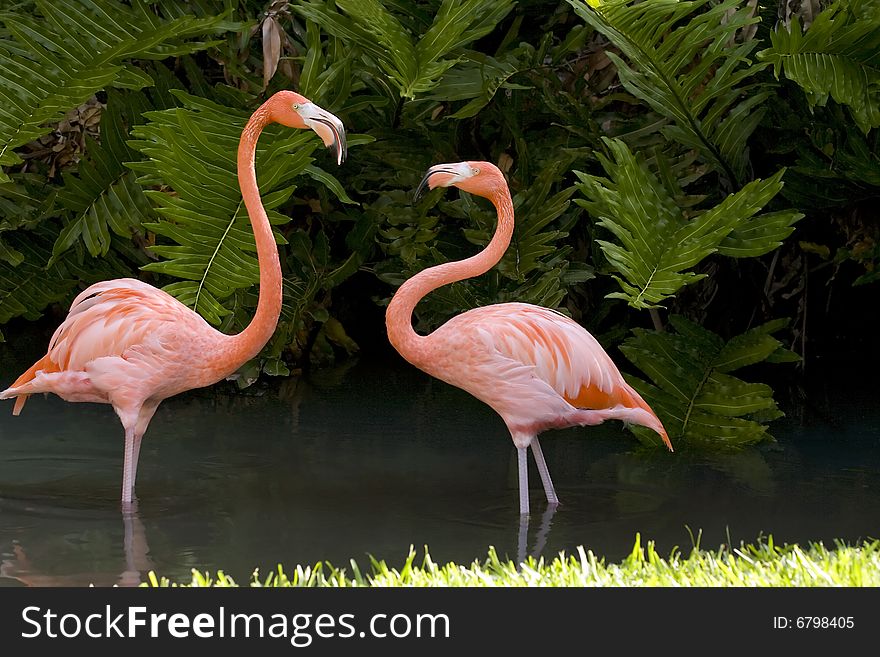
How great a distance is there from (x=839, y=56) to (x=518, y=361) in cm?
191

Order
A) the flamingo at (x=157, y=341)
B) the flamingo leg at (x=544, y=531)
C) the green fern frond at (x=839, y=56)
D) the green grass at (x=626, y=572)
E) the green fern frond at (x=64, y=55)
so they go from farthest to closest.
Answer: the green fern frond at (x=64, y=55)
the green fern frond at (x=839, y=56)
the flamingo at (x=157, y=341)
the flamingo leg at (x=544, y=531)
the green grass at (x=626, y=572)

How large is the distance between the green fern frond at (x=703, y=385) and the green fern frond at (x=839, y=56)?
0.97 meters

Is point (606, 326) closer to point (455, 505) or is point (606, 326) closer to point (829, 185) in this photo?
point (829, 185)

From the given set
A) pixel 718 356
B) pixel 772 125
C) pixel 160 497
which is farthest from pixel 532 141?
pixel 160 497

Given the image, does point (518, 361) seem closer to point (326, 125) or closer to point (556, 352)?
point (556, 352)

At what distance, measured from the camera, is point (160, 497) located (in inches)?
169

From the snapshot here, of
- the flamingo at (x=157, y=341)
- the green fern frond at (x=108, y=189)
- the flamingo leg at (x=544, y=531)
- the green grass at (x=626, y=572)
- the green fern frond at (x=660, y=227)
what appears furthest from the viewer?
the green fern frond at (x=108, y=189)

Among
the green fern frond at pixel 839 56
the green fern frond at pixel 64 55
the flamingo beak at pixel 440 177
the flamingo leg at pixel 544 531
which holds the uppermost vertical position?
the green fern frond at pixel 64 55

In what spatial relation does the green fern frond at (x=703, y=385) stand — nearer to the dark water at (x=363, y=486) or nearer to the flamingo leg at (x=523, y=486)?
the dark water at (x=363, y=486)

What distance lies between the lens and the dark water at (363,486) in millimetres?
3750

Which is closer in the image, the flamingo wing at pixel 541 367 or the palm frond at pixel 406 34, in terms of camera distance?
the flamingo wing at pixel 541 367

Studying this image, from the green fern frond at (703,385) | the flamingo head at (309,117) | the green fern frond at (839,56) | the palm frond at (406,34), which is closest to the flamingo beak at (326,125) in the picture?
the flamingo head at (309,117)

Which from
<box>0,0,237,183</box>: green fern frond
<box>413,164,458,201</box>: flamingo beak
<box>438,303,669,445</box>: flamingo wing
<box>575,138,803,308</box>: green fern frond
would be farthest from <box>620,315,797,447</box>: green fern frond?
<box>0,0,237,183</box>: green fern frond

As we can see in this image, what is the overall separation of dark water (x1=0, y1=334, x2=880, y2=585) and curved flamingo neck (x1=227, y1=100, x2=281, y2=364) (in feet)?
1.80
